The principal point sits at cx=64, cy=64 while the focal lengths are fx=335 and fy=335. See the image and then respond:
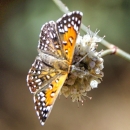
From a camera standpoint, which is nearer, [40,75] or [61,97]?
[40,75]

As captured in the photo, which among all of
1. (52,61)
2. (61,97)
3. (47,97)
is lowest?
(47,97)

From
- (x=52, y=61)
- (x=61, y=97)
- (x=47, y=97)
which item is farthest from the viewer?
(x=61, y=97)

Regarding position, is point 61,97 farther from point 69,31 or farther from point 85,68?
point 69,31

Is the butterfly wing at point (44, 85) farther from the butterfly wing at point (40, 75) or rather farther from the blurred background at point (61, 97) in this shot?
the blurred background at point (61, 97)

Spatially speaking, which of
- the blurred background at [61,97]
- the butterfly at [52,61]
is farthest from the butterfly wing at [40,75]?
the blurred background at [61,97]

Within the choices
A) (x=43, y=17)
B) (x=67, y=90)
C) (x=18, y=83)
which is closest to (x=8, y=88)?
(x=18, y=83)

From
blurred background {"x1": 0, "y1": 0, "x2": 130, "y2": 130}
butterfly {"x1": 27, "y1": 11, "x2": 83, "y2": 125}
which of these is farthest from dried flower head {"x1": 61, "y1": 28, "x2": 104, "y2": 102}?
blurred background {"x1": 0, "y1": 0, "x2": 130, "y2": 130}

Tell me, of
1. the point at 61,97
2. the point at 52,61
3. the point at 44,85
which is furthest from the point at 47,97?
the point at 61,97
